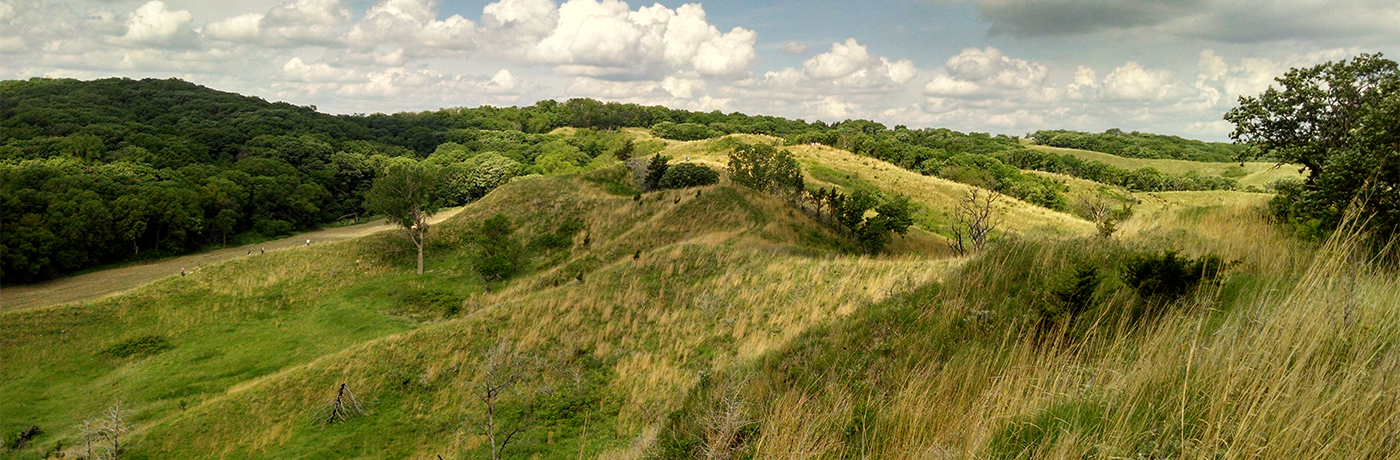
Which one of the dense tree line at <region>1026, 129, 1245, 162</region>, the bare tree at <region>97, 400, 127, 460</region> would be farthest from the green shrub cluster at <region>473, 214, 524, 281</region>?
the dense tree line at <region>1026, 129, 1245, 162</region>

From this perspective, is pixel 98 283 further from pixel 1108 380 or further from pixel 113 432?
pixel 1108 380

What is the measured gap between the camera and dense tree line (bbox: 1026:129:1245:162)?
118750 mm

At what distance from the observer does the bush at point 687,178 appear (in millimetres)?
42812

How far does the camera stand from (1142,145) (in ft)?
414

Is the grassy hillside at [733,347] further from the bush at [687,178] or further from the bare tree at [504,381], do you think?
the bush at [687,178]

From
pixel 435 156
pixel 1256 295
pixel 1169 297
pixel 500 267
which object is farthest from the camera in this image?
pixel 435 156

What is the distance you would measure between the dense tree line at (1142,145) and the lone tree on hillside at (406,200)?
441 ft

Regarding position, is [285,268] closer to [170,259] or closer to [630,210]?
[630,210]

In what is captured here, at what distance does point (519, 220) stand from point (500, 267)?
27.3 ft

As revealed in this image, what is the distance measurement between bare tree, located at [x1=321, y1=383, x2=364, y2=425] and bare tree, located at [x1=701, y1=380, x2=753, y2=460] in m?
14.5

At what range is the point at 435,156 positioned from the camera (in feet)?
394

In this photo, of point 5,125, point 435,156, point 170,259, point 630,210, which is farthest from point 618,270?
point 5,125

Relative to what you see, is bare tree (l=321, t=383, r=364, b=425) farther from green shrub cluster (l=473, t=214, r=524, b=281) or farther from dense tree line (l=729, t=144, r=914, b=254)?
dense tree line (l=729, t=144, r=914, b=254)

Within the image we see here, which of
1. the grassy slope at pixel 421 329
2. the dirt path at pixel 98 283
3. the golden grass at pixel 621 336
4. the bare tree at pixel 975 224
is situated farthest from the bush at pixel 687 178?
the dirt path at pixel 98 283
